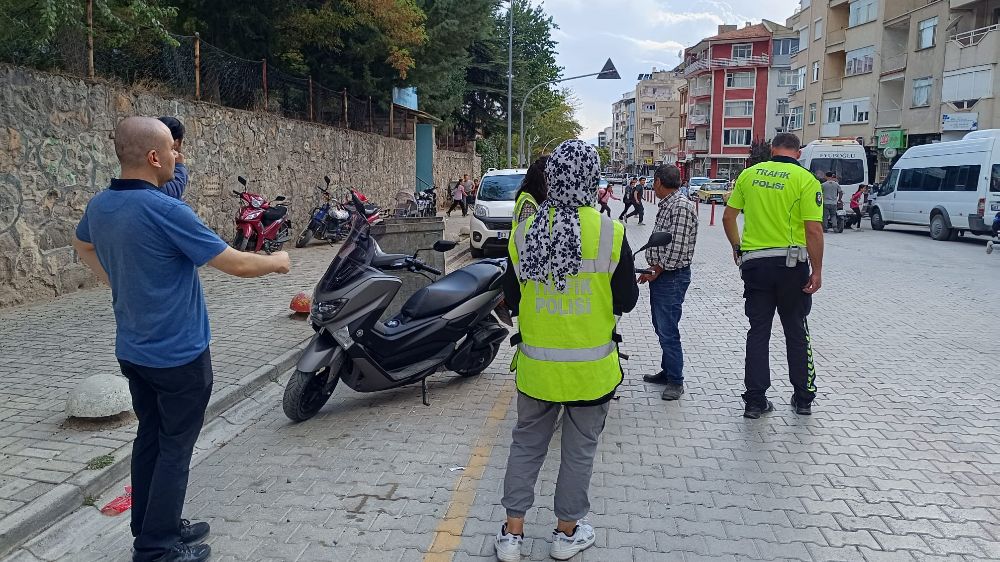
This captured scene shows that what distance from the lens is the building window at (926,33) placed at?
1324 inches

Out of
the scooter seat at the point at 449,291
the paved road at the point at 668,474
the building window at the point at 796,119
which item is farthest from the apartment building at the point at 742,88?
the scooter seat at the point at 449,291

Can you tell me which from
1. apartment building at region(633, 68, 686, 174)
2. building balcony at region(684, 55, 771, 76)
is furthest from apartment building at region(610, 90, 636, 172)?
building balcony at region(684, 55, 771, 76)

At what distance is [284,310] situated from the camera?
8906 millimetres

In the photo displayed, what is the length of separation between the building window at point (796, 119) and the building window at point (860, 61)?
21.2ft

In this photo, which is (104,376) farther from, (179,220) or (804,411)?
(804,411)

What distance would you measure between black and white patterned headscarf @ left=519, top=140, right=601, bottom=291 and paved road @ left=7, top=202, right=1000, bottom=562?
1368 mm

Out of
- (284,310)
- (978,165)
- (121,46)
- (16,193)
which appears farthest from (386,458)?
(978,165)

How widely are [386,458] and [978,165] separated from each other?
19735 mm

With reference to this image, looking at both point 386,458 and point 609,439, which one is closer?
point 386,458

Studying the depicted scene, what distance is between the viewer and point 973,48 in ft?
99.2

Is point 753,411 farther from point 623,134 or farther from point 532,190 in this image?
point 623,134

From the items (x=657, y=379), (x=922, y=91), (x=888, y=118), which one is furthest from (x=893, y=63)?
(x=657, y=379)

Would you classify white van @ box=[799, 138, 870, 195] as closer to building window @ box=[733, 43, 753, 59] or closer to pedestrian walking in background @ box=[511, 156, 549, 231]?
pedestrian walking in background @ box=[511, 156, 549, 231]

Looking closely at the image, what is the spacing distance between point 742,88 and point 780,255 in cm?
7290
